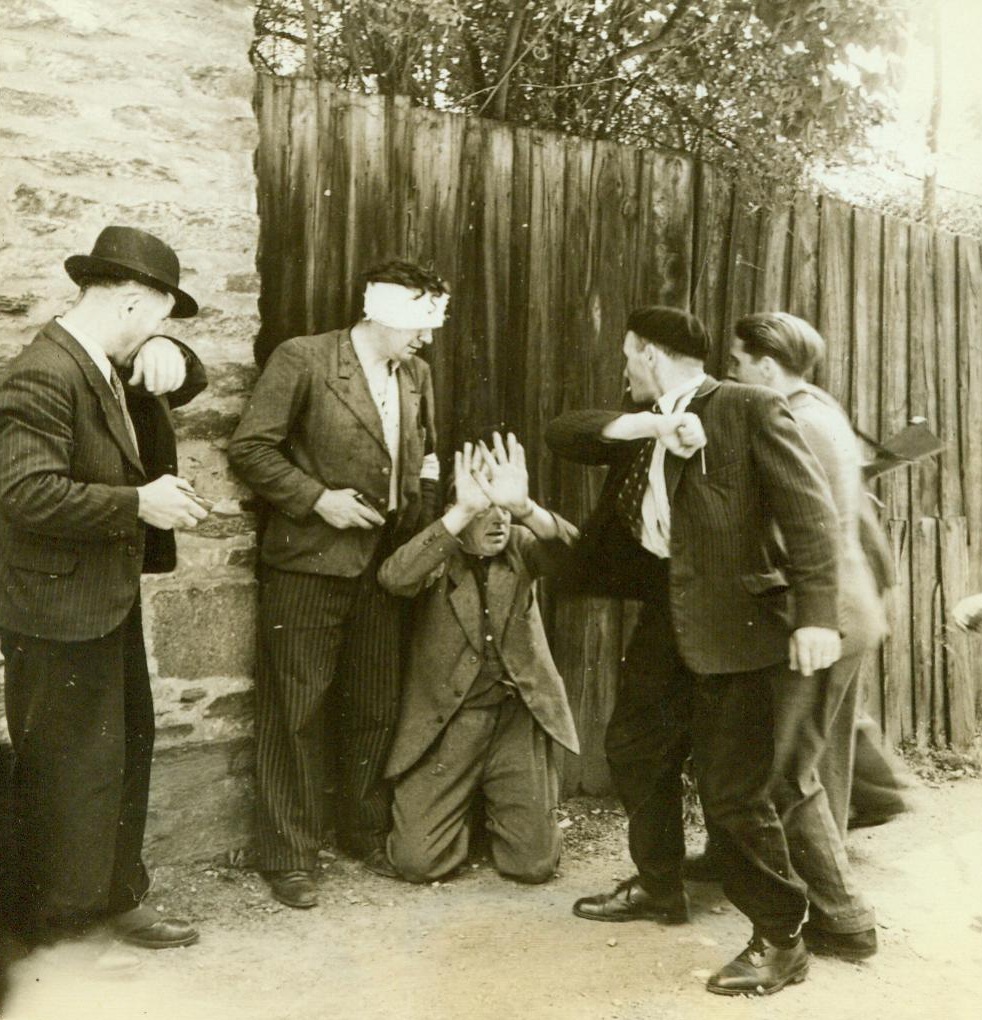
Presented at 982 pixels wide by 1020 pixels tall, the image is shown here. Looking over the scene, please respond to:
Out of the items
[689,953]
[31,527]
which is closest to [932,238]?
[689,953]

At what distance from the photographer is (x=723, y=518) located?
11.1ft

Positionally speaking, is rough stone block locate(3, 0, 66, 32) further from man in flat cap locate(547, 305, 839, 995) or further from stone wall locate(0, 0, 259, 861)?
man in flat cap locate(547, 305, 839, 995)

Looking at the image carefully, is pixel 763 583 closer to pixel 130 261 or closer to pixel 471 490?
pixel 471 490

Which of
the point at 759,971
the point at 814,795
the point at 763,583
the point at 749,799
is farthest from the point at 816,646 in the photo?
the point at 759,971

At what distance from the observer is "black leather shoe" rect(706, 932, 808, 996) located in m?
3.35

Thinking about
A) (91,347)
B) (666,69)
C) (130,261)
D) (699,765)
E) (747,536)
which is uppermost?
(666,69)

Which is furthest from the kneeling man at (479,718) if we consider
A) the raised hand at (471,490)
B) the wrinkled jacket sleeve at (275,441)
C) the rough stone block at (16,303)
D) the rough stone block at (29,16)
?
the rough stone block at (29,16)

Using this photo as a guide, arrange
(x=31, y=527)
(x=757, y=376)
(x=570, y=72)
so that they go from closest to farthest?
(x=31, y=527) < (x=757, y=376) < (x=570, y=72)

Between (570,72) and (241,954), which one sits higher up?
(570,72)

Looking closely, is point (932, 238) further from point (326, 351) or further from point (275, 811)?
point (275, 811)

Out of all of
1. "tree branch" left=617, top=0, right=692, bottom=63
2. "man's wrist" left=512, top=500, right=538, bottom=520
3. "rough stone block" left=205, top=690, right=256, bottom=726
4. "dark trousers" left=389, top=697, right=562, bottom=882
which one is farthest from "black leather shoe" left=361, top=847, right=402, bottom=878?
"tree branch" left=617, top=0, right=692, bottom=63

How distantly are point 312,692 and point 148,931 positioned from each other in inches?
36.5

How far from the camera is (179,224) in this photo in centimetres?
387

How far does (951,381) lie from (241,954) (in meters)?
4.35
